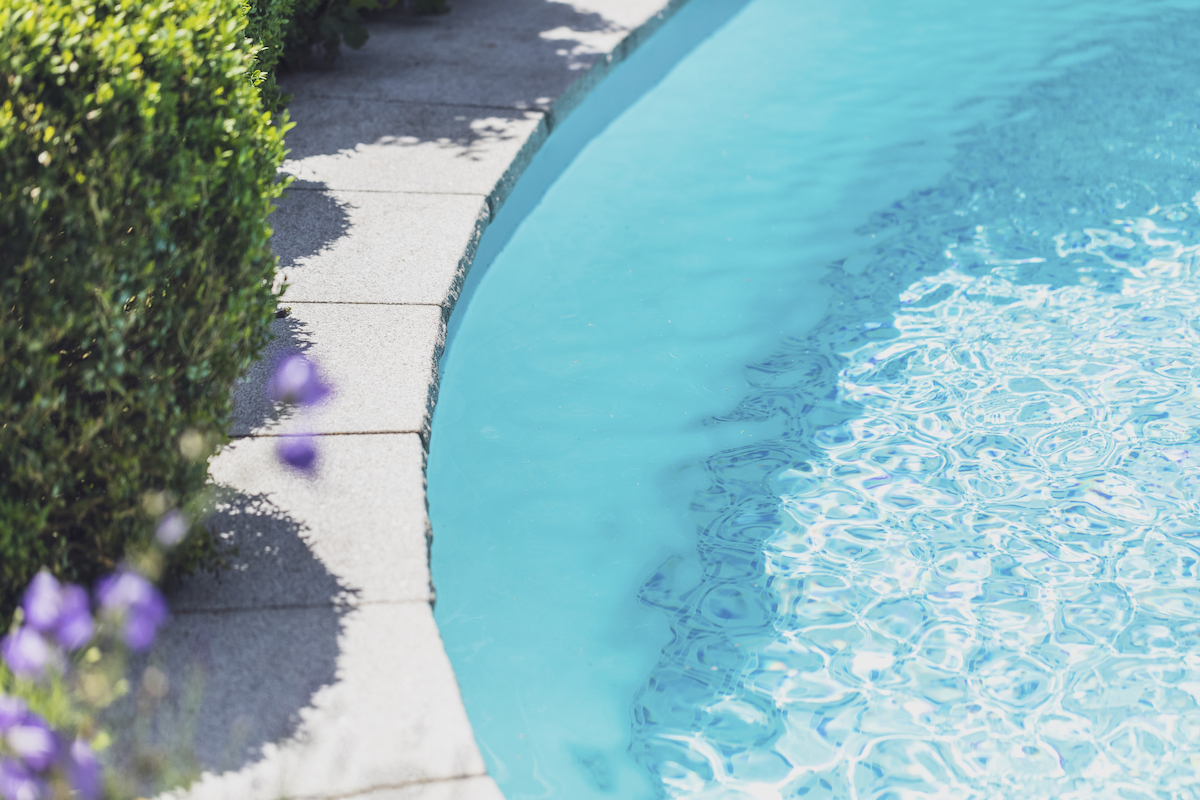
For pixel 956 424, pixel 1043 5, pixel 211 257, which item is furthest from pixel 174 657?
pixel 1043 5

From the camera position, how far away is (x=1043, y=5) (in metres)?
11.3

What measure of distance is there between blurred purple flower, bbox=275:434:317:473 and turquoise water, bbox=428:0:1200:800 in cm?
71

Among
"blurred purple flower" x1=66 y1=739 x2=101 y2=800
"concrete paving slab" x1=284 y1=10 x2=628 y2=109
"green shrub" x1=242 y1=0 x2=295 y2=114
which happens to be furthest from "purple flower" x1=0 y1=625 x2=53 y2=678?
"concrete paving slab" x1=284 y1=10 x2=628 y2=109

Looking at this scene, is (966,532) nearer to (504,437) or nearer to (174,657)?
(504,437)

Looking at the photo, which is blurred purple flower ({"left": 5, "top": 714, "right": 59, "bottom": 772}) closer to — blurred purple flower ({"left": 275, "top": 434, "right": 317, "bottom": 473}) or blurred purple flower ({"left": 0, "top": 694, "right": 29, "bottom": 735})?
blurred purple flower ({"left": 0, "top": 694, "right": 29, "bottom": 735})

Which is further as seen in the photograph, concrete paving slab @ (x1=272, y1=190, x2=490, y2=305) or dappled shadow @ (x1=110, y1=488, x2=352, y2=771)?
concrete paving slab @ (x1=272, y1=190, x2=490, y2=305)

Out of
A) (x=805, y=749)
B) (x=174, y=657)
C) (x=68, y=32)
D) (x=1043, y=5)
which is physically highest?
(x=68, y=32)

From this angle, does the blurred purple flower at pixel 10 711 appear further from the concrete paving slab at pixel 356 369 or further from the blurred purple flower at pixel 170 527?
the concrete paving slab at pixel 356 369

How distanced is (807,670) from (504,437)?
6.13 ft

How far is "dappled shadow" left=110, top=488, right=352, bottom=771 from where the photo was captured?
2.82 m

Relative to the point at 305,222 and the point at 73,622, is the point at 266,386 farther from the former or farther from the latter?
the point at 73,622

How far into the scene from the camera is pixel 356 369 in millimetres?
4469

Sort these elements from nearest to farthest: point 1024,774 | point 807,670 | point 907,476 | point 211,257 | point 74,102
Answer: point 74,102 → point 211,257 → point 1024,774 → point 807,670 → point 907,476

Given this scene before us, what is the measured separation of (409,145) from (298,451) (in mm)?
3370
